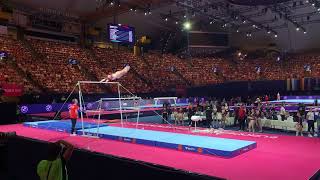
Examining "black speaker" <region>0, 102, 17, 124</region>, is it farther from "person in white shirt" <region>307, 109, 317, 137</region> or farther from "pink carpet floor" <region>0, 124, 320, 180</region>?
"person in white shirt" <region>307, 109, 317, 137</region>

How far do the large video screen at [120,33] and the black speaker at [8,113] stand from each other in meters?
11.9

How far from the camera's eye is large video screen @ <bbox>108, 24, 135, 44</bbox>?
27.9m

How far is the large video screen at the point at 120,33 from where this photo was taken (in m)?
27.9

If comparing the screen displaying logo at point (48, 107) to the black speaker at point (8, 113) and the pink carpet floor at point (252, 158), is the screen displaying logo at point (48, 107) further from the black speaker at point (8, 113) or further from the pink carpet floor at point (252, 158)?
the pink carpet floor at point (252, 158)

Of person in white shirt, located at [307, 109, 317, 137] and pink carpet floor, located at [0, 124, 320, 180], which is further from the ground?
person in white shirt, located at [307, 109, 317, 137]

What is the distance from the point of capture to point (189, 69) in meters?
38.3

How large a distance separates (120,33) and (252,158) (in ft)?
72.3

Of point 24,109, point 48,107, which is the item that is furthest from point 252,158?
point 48,107

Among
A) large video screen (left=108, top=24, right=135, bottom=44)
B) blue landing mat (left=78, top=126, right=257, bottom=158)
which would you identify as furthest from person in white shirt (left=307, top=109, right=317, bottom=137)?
large video screen (left=108, top=24, right=135, bottom=44)

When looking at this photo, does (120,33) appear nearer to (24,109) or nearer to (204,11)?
(204,11)

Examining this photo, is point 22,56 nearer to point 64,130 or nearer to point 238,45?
point 64,130

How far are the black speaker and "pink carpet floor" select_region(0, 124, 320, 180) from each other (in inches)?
299

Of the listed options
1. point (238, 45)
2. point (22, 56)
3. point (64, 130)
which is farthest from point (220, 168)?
point (238, 45)

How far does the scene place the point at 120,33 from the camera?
1124 inches
